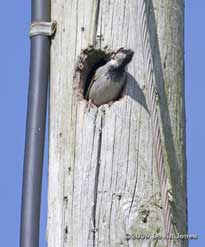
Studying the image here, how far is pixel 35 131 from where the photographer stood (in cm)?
514

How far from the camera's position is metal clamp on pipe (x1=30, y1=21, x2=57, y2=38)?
536 centimetres

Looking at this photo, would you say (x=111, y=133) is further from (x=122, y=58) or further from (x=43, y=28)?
(x=43, y=28)

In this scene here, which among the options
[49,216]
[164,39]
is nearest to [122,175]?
[49,216]

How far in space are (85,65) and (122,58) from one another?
0.98 ft

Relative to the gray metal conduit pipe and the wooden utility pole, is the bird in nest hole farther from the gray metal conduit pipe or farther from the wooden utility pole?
the gray metal conduit pipe

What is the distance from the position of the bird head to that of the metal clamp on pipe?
0.35 meters

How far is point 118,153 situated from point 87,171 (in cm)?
16

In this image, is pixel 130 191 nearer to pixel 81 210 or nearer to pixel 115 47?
pixel 81 210

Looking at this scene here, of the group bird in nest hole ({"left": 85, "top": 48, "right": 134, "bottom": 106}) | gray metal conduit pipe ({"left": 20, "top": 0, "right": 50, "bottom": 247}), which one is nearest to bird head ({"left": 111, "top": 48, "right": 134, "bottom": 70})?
bird in nest hole ({"left": 85, "top": 48, "right": 134, "bottom": 106})

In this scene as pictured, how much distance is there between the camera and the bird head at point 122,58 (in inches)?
201

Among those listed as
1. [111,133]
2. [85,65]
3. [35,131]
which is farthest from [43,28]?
[111,133]

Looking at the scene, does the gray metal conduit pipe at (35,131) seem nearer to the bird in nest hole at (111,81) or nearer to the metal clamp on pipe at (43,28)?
the metal clamp on pipe at (43,28)

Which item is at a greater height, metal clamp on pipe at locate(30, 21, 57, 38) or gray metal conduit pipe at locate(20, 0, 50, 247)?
metal clamp on pipe at locate(30, 21, 57, 38)

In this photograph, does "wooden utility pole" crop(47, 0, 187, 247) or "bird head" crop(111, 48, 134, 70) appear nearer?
"wooden utility pole" crop(47, 0, 187, 247)
